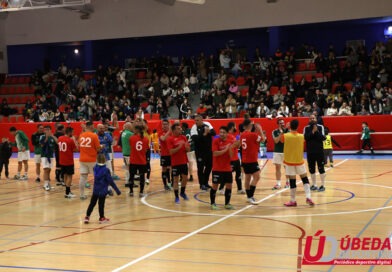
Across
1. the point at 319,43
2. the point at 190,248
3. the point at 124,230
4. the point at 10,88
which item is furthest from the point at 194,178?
the point at 10,88

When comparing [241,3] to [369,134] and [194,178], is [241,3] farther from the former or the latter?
[194,178]

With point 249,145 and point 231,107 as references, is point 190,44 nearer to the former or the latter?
point 231,107

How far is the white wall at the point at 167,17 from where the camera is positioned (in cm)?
3322

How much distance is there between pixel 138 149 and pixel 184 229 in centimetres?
416

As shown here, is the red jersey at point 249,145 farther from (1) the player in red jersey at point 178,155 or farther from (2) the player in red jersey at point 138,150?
(2) the player in red jersey at point 138,150

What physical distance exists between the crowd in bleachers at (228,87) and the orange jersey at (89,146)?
14.9 metres

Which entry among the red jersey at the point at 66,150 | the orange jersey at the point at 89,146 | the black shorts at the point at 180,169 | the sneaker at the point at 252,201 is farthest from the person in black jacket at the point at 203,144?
the red jersey at the point at 66,150

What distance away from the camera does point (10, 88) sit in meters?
40.1

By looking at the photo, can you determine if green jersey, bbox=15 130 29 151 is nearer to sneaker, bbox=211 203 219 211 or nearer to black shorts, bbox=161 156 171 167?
black shorts, bbox=161 156 171 167

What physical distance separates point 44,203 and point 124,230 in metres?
4.58

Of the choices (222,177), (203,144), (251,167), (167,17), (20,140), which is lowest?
(222,177)

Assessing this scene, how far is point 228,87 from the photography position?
33281 millimetres

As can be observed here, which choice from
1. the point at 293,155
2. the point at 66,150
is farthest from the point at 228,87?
the point at 293,155

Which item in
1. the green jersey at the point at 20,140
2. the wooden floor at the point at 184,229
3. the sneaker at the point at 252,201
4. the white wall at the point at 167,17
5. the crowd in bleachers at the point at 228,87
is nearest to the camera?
the wooden floor at the point at 184,229
